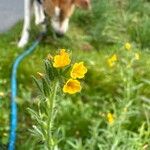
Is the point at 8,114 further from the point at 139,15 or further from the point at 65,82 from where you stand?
the point at 139,15

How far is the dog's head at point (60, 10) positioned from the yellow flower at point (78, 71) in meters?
4.37

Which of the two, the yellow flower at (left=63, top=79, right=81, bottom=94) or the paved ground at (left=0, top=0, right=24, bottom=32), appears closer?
the yellow flower at (left=63, top=79, right=81, bottom=94)

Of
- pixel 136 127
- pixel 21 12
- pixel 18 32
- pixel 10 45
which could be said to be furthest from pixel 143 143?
pixel 21 12

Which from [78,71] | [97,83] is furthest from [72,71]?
[97,83]

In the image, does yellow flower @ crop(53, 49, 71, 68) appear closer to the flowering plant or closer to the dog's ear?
the flowering plant

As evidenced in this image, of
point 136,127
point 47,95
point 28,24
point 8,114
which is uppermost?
point 47,95

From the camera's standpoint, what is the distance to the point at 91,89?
16.1 feet

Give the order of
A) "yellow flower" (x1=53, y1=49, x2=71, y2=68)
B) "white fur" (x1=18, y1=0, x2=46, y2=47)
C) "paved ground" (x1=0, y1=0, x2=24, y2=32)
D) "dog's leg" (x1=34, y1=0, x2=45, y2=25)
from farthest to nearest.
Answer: "paved ground" (x1=0, y1=0, x2=24, y2=32), "dog's leg" (x1=34, y1=0, x2=45, y2=25), "white fur" (x1=18, y1=0, x2=46, y2=47), "yellow flower" (x1=53, y1=49, x2=71, y2=68)

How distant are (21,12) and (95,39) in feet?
3.95

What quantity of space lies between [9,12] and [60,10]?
124 centimetres

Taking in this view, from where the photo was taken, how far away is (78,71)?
1.83 m

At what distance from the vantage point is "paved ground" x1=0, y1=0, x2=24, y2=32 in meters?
6.85

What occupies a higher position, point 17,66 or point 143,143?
point 143,143

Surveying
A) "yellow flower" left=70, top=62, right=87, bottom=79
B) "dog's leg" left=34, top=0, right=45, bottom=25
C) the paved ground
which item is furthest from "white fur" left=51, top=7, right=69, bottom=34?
"yellow flower" left=70, top=62, right=87, bottom=79
